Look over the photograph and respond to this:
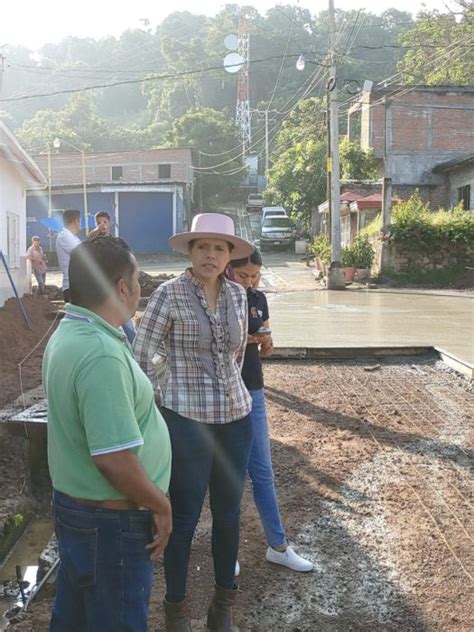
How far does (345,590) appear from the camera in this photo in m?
3.35

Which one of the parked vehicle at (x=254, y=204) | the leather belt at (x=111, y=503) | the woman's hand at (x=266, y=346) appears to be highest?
the parked vehicle at (x=254, y=204)

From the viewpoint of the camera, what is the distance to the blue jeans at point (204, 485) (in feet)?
9.02

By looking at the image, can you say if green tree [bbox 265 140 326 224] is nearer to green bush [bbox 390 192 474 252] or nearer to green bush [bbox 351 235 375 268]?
green bush [bbox 351 235 375 268]

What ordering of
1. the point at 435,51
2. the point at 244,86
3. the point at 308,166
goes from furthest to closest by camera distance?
the point at 244,86 → the point at 308,166 → the point at 435,51

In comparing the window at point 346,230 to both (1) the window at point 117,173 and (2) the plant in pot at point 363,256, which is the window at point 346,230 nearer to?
(2) the plant in pot at point 363,256

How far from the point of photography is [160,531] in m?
2.01

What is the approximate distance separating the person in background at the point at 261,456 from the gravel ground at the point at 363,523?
0.09 meters

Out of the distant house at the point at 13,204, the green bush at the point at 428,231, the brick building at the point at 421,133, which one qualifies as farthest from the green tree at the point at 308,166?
the distant house at the point at 13,204

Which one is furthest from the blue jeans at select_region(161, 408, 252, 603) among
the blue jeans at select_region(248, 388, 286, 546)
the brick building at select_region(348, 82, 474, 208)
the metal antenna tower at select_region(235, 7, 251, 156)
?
the metal antenna tower at select_region(235, 7, 251, 156)

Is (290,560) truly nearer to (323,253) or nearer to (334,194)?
(334,194)

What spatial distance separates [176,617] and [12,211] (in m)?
12.1

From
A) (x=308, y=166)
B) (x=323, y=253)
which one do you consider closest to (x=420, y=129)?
(x=308, y=166)

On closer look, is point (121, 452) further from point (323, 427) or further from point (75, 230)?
point (75, 230)

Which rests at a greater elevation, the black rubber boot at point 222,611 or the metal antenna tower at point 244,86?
the metal antenna tower at point 244,86
